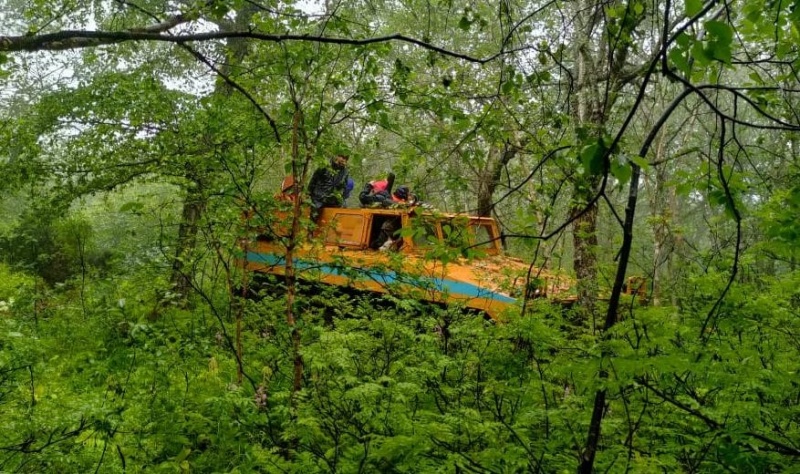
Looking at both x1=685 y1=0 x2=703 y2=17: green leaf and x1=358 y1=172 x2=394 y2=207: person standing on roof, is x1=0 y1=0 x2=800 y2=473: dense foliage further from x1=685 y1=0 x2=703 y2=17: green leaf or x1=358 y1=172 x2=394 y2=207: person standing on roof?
x1=358 y1=172 x2=394 y2=207: person standing on roof

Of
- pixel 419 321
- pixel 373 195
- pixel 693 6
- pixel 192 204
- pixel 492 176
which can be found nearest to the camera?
pixel 693 6

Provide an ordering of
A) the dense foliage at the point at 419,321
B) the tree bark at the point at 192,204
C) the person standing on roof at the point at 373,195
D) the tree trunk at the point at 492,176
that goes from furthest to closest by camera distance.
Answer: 1. the person standing on roof at the point at 373,195
2. the tree trunk at the point at 492,176
3. the tree bark at the point at 192,204
4. the dense foliage at the point at 419,321

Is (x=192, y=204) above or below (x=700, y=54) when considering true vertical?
below

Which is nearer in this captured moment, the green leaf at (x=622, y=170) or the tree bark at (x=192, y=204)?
the green leaf at (x=622, y=170)

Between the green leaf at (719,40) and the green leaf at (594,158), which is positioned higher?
the green leaf at (719,40)

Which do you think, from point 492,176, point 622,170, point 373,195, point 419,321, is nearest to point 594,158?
point 622,170

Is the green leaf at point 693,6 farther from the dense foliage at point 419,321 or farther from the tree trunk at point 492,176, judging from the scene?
the tree trunk at point 492,176

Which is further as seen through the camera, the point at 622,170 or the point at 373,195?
the point at 373,195

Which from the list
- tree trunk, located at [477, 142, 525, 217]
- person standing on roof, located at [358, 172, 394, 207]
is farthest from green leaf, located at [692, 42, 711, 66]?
person standing on roof, located at [358, 172, 394, 207]

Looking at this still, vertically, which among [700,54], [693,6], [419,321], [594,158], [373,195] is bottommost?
[419,321]

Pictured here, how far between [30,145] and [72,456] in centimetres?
560

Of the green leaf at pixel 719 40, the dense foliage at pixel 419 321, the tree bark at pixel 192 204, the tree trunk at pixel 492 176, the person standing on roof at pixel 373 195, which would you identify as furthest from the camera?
the person standing on roof at pixel 373 195

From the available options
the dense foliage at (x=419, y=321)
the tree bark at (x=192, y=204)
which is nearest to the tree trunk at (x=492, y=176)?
the dense foliage at (x=419, y=321)

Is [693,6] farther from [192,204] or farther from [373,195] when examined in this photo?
[373,195]
